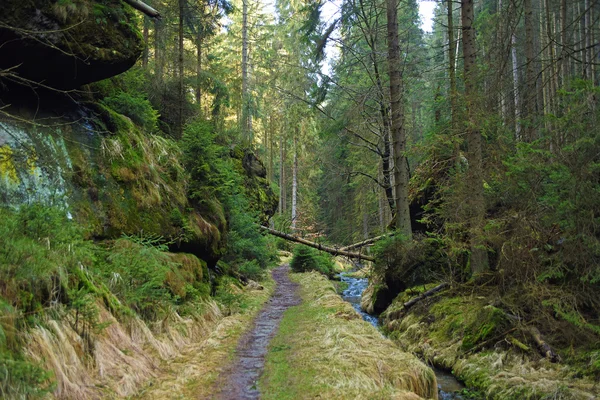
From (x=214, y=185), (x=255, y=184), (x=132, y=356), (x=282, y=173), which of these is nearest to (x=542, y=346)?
(x=132, y=356)

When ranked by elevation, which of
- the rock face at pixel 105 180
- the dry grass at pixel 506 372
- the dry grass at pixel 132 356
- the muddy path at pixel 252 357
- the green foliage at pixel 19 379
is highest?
the rock face at pixel 105 180

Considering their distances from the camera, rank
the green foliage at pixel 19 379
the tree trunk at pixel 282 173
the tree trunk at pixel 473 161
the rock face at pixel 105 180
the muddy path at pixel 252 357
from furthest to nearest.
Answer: the tree trunk at pixel 282 173 < the tree trunk at pixel 473 161 < the rock face at pixel 105 180 < the muddy path at pixel 252 357 < the green foliage at pixel 19 379

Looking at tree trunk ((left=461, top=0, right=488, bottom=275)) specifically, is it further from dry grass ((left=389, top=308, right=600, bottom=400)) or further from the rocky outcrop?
the rocky outcrop

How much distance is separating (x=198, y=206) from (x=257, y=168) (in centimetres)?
1215

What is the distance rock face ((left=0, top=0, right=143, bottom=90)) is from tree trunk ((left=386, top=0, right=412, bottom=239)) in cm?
789

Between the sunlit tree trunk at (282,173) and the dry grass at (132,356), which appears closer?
the dry grass at (132,356)

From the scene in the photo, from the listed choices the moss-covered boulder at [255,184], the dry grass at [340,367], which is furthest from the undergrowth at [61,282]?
the moss-covered boulder at [255,184]

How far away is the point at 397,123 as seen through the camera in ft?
41.7

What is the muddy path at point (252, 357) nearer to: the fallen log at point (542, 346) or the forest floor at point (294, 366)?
the forest floor at point (294, 366)

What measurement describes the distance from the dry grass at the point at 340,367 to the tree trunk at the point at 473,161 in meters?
3.19

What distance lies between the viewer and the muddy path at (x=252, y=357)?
16.2ft

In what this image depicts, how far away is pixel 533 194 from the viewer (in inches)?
275

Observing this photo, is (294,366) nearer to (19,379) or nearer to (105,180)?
(19,379)

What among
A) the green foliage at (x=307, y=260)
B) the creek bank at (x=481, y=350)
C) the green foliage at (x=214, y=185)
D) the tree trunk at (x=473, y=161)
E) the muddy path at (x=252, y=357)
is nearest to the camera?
the muddy path at (x=252, y=357)
